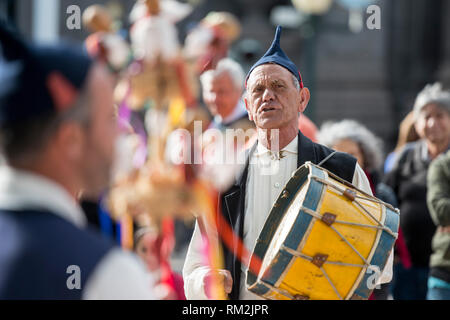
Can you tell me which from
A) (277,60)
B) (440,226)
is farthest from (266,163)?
(440,226)

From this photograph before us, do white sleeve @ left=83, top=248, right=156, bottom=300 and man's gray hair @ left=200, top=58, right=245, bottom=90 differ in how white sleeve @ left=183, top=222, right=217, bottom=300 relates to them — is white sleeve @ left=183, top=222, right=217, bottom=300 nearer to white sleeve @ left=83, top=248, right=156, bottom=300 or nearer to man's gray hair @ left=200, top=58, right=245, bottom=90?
white sleeve @ left=83, top=248, right=156, bottom=300

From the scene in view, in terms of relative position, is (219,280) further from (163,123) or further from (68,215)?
(68,215)

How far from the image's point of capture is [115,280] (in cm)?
171

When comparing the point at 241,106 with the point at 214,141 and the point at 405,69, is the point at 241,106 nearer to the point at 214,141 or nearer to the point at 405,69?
the point at 214,141

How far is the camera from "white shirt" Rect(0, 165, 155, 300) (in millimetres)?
1709

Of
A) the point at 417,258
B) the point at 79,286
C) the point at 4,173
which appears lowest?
the point at 417,258

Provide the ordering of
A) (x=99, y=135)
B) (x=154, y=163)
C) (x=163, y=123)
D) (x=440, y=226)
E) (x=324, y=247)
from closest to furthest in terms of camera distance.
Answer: (x=99, y=135) < (x=324, y=247) < (x=154, y=163) < (x=163, y=123) < (x=440, y=226)

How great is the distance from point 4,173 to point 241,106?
3.78 meters

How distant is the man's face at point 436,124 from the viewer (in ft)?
18.1

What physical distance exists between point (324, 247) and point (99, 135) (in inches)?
55.8

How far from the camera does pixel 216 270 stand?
10.8 feet

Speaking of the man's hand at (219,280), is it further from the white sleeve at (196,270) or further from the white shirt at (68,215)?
the white shirt at (68,215)

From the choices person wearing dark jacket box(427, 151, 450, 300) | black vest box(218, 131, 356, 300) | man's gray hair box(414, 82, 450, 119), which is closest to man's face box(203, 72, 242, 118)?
man's gray hair box(414, 82, 450, 119)
